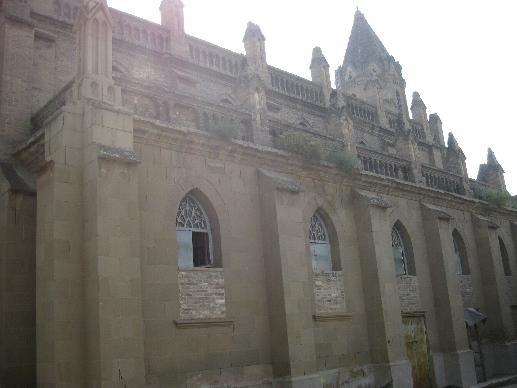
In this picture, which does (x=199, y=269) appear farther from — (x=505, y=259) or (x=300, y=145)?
(x=505, y=259)

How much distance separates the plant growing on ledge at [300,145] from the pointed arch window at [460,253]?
8828mm

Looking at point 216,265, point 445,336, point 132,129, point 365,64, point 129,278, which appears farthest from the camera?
point 365,64

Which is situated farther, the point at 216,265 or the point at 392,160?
the point at 392,160

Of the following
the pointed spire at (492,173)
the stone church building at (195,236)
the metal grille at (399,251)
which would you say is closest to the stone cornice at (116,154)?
the stone church building at (195,236)

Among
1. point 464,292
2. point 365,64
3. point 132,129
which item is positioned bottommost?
point 464,292

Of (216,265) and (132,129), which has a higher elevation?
(132,129)

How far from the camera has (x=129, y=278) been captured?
10.4m

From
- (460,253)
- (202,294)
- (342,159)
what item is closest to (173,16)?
(342,159)

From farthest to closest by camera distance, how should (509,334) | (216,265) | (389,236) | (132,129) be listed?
(509,334) → (389,236) → (216,265) → (132,129)

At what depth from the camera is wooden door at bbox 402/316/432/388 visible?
56.2ft

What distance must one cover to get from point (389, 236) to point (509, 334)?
8580mm

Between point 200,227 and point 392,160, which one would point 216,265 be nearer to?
point 200,227

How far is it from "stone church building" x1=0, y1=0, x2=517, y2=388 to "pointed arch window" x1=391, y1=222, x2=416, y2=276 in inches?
2.1

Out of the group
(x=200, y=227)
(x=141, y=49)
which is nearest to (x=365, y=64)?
(x=141, y=49)
